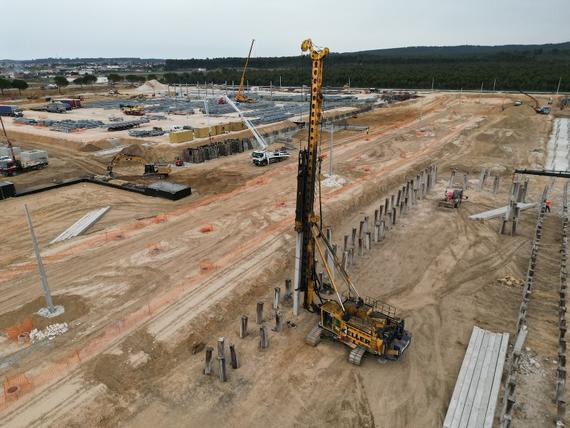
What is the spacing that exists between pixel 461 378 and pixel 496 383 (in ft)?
3.37

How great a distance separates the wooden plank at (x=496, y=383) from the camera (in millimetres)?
11678

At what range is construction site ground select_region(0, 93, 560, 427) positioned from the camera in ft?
41.2

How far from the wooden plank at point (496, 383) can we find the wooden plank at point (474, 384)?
45 cm

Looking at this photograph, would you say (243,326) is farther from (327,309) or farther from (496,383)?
(496,383)

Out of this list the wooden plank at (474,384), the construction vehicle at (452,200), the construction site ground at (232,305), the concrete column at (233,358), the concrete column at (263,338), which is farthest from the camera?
the construction vehicle at (452,200)

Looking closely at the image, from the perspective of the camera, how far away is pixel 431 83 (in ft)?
391

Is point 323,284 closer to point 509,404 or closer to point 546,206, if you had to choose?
point 509,404

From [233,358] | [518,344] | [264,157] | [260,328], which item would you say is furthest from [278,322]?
[264,157]

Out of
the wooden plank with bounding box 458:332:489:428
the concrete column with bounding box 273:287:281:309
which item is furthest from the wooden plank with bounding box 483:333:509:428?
the concrete column with bounding box 273:287:281:309

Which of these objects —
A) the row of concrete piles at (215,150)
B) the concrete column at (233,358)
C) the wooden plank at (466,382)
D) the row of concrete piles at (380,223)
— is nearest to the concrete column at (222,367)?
A: the concrete column at (233,358)

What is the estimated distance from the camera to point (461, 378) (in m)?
13.3

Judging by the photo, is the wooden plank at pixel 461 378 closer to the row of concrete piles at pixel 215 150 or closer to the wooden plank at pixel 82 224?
the wooden plank at pixel 82 224

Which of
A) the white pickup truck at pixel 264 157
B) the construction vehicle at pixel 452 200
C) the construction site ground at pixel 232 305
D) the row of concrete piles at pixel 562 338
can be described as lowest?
the construction site ground at pixel 232 305

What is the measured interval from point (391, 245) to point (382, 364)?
1029cm
